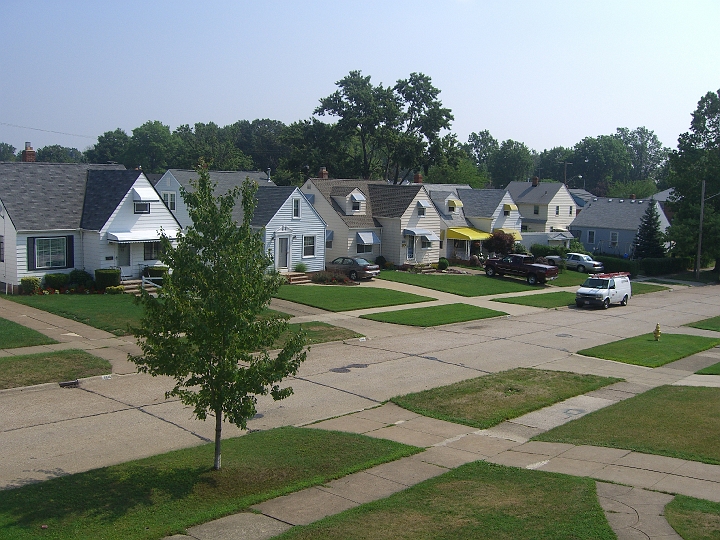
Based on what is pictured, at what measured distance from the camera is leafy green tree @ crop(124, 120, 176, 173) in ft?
385

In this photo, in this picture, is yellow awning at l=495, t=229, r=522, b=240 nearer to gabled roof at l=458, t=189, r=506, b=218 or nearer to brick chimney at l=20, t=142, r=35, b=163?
gabled roof at l=458, t=189, r=506, b=218

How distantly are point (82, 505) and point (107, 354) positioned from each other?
13221 millimetres

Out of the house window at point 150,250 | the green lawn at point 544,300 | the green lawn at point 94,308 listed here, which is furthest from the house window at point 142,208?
the green lawn at point 544,300

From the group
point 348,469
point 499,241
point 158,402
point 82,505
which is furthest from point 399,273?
point 82,505

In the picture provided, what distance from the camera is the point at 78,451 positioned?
14609 mm

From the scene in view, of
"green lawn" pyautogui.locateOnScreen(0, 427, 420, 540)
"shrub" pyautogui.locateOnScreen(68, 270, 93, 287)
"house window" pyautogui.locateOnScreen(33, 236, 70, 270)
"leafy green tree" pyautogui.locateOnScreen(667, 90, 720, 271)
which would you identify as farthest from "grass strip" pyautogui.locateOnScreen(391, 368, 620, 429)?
"leafy green tree" pyautogui.locateOnScreen(667, 90, 720, 271)

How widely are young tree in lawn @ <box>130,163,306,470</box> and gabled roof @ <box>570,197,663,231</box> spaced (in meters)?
62.0

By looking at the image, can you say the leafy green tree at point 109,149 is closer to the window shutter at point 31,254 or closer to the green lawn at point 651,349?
the window shutter at point 31,254

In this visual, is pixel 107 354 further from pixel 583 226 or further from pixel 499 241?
pixel 583 226

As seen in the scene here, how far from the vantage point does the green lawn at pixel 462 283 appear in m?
44.8

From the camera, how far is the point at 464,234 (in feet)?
187

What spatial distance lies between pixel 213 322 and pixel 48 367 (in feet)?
36.4

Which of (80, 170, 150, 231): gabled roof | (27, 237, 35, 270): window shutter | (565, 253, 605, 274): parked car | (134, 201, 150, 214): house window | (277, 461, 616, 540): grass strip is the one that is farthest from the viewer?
(565, 253, 605, 274): parked car

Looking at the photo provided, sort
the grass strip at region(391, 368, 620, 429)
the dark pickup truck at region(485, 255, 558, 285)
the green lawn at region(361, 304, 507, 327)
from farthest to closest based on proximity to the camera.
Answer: the dark pickup truck at region(485, 255, 558, 285)
the green lawn at region(361, 304, 507, 327)
the grass strip at region(391, 368, 620, 429)
